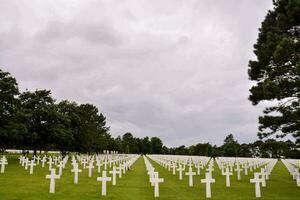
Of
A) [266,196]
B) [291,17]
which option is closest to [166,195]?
[266,196]

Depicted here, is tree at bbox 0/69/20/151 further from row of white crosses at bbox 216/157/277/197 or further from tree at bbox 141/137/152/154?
tree at bbox 141/137/152/154

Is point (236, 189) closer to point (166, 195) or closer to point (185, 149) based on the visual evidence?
point (166, 195)

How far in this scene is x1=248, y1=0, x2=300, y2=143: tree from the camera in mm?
17141

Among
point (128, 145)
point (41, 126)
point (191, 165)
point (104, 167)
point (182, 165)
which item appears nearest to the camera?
point (104, 167)

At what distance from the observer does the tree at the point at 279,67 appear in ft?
56.2

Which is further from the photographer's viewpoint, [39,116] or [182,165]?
[39,116]

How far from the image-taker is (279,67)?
741 inches

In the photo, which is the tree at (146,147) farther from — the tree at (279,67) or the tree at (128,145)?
the tree at (279,67)

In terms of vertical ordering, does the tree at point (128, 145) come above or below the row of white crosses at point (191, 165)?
above

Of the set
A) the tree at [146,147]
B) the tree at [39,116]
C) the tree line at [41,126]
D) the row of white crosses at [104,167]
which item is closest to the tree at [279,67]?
the tree line at [41,126]

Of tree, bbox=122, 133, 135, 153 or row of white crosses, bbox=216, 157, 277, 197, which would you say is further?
tree, bbox=122, 133, 135, 153

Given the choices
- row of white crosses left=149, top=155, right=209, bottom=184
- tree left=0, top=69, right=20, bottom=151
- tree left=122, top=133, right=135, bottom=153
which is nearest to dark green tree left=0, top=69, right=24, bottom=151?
tree left=0, top=69, right=20, bottom=151

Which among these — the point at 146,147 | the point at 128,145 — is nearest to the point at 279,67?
the point at 128,145

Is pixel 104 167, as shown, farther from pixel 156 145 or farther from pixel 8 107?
pixel 156 145
